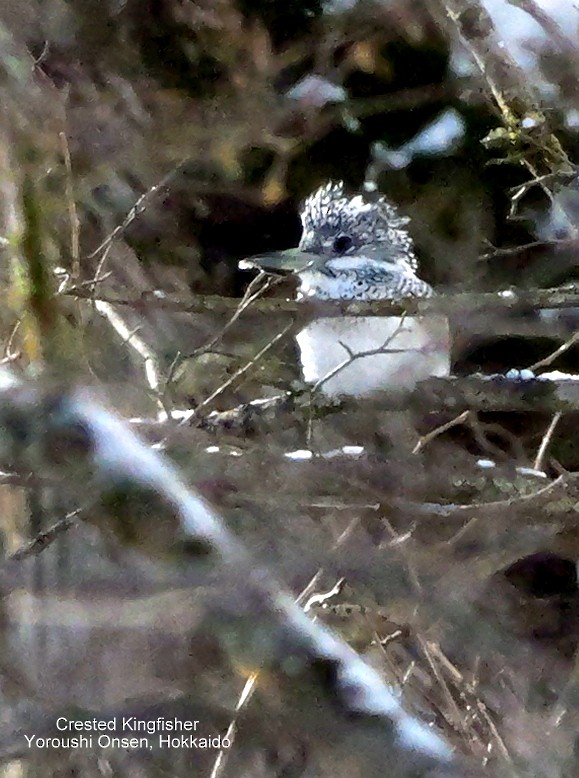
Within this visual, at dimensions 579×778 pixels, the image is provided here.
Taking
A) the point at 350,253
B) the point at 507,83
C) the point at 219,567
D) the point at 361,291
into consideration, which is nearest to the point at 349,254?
the point at 350,253

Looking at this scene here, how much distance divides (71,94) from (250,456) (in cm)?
119

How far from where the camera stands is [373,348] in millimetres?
2090

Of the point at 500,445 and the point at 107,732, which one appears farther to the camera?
the point at 500,445

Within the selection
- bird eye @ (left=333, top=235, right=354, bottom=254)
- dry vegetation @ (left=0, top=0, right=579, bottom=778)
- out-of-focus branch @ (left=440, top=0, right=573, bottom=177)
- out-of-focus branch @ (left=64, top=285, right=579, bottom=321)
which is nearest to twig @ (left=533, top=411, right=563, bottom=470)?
dry vegetation @ (left=0, top=0, right=579, bottom=778)

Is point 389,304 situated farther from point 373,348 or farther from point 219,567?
point 219,567

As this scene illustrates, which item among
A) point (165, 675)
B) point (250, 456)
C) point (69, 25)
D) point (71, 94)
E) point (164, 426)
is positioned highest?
point (69, 25)

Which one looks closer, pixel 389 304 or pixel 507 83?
pixel 389 304

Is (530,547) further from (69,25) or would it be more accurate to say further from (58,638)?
(69,25)

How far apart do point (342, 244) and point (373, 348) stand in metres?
0.41

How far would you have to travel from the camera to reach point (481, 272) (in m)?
2.77

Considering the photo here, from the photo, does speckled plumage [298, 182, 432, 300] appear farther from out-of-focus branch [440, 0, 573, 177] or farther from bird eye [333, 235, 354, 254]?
out-of-focus branch [440, 0, 573, 177]

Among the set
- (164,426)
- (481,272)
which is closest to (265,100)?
(481,272)

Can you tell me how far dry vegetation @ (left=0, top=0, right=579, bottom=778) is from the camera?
3.95 ft

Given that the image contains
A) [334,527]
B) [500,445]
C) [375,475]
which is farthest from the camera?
[500,445]
